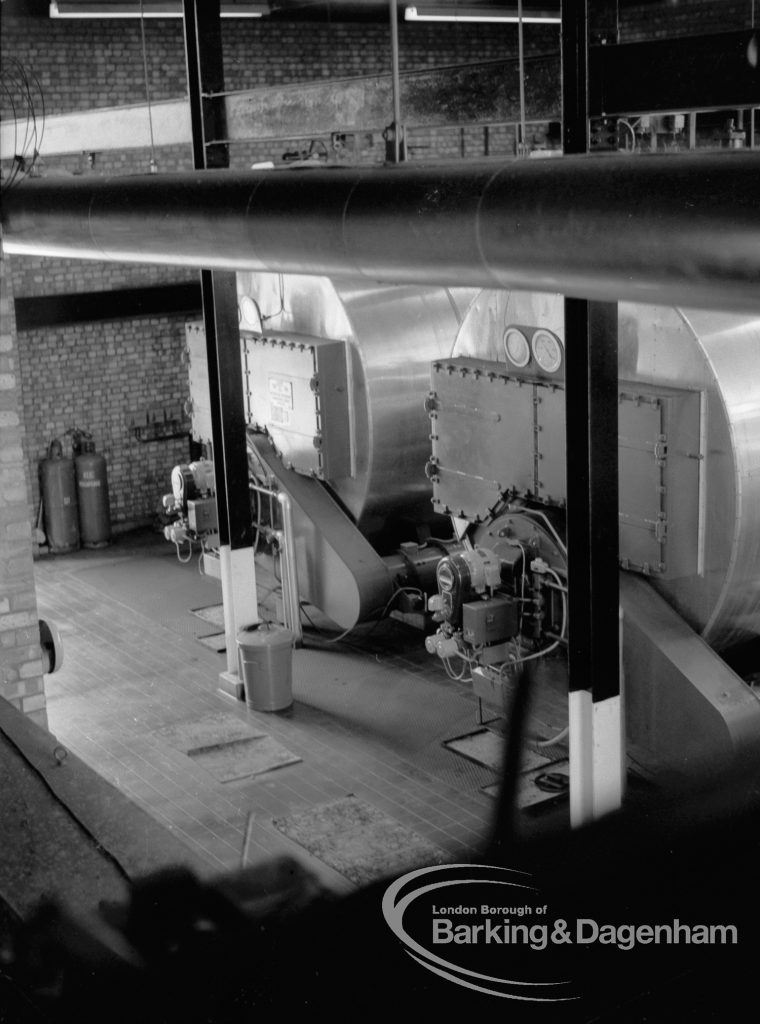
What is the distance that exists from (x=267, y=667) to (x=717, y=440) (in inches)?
143

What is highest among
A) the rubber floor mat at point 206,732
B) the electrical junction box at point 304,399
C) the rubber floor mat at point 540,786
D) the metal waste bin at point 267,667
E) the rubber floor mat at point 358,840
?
the electrical junction box at point 304,399

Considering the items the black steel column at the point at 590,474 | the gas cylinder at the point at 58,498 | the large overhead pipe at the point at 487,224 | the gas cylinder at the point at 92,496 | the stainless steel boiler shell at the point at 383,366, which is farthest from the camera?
the gas cylinder at the point at 92,496

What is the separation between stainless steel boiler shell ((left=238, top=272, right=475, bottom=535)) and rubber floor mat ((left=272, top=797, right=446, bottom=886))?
3.27m

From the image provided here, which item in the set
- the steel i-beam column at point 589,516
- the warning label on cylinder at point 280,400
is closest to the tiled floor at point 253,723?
the steel i-beam column at point 589,516

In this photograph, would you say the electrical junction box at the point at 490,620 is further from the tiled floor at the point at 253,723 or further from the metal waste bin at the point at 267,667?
the metal waste bin at the point at 267,667

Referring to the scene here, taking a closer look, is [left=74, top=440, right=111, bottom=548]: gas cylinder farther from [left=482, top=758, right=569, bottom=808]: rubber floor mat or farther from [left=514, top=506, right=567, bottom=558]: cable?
[left=482, top=758, right=569, bottom=808]: rubber floor mat

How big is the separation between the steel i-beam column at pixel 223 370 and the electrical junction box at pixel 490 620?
80.5 inches

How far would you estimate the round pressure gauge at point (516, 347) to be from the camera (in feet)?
26.4

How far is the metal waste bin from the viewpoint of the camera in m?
8.94

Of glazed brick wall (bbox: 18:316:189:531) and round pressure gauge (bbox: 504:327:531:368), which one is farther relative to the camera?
glazed brick wall (bbox: 18:316:189:531)

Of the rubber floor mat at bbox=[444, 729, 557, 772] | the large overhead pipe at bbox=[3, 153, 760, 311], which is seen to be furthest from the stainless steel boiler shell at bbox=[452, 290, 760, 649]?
the large overhead pipe at bbox=[3, 153, 760, 311]

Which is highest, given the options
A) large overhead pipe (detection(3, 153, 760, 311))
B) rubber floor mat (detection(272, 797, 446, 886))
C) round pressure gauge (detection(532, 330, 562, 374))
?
large overhead pipe (detection(3, 153, 760, 311))

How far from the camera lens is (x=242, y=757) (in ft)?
27.2

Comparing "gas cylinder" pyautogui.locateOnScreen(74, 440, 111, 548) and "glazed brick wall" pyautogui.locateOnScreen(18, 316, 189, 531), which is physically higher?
"glazed brick wall" pyautogui.locateOnScreen(18, 316, 189, 531)
